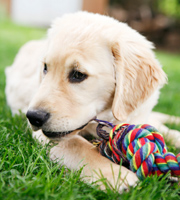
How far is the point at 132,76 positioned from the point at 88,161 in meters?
0.89

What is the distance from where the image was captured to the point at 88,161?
7.43ft

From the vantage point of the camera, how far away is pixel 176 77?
7637mm

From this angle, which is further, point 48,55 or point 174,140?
point 174,140

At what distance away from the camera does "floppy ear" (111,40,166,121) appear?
8.61 feet

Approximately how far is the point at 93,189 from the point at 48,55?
1.25 m

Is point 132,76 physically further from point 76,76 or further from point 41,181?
point 41,181

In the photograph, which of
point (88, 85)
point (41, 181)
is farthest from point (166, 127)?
point (41, 181)

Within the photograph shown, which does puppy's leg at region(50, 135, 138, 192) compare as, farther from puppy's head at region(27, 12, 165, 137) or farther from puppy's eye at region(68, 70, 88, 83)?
puppy's eye at region(68, 70, 88, 83)

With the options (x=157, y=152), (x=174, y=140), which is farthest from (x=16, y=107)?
(x=157, y=152)

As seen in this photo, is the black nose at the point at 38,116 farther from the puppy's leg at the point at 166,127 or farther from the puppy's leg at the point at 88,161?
the puppy's leg at the point at 166,127

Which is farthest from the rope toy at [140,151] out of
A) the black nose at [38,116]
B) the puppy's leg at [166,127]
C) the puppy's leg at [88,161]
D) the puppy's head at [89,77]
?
the puppy's leg at [166,127]

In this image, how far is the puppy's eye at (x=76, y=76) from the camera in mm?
2551

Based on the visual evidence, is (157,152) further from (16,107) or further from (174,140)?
(16,107)

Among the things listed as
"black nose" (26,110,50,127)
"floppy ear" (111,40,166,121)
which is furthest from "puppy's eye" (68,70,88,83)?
"black nose" (26,110,50,127)
